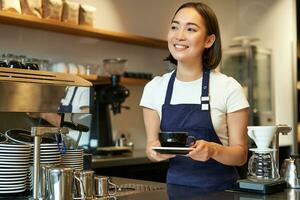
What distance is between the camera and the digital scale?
1613 millimetres

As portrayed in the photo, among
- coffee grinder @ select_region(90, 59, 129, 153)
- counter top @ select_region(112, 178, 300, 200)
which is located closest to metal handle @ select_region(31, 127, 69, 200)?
counter top @ select_region(112, 178, 300, 200)

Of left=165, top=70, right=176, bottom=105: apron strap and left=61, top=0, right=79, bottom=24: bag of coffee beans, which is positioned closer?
left=165, top=70, right=176, bottom=105: apron strap

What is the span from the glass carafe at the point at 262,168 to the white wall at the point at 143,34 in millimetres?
2124

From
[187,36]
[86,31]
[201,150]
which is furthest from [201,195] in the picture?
[86,31]

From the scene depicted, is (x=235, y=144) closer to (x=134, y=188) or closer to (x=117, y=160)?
(x=134, y=188)

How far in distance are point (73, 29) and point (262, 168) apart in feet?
6.77

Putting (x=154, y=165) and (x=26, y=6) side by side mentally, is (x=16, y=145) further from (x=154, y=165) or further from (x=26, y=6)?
(x=154, y=165)

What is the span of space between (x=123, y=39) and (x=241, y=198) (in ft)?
8.19

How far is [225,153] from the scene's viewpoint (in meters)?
1.78

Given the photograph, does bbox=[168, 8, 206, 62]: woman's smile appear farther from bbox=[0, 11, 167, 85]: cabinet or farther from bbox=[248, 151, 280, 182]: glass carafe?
bbox=[0, 11, 167, 85]: cabinet

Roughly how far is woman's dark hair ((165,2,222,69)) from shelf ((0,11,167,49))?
4.57 ft

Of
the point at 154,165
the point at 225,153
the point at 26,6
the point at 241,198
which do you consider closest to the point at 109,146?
the point at 154,165

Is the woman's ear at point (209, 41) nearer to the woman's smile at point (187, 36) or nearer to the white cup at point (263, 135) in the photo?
the woman's smile at point (187, 36)

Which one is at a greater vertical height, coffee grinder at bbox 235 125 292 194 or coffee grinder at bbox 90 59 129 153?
coffee grinder at bbox 90 59 129 153
